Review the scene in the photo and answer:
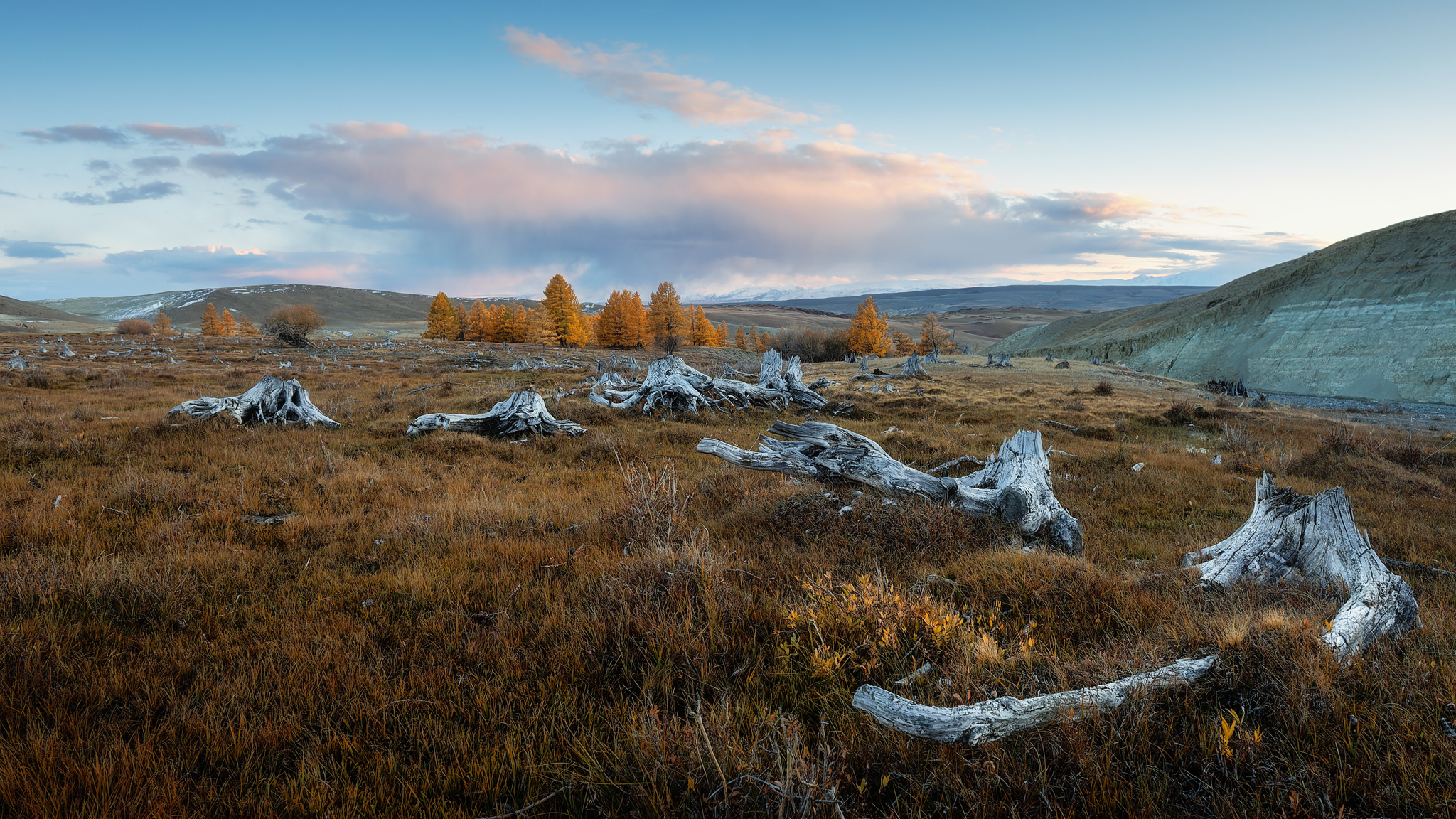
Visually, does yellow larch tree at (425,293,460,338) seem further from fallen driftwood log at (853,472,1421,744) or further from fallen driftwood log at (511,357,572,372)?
fallen driftwood log at (853,472,1421,744)

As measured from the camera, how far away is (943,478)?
6535 millimetres

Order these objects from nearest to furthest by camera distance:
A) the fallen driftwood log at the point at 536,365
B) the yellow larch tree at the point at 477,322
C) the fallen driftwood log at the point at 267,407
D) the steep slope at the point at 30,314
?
the fallen driftwood log at the point at 267,407 → the fallen driftwood log at the point at 536,365 → the yellow larch tree at the point at 477,322 → the steep slope at the point at 30,314

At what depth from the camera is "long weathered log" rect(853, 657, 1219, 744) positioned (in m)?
2.28

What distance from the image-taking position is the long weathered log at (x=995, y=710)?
228cm

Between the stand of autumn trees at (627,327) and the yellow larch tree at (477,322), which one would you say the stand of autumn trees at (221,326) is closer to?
the yellow larch tree at (477,322)

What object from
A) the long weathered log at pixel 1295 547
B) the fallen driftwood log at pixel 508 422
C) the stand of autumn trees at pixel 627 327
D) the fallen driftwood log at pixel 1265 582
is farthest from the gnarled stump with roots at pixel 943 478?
the stand of autumn trees at pixel 627 327

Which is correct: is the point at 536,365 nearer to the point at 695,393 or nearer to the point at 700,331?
the point at 695,393

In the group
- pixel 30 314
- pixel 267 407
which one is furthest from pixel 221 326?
pixel 267 407

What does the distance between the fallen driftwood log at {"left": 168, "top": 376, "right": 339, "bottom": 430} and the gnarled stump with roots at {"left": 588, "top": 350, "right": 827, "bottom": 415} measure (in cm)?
701

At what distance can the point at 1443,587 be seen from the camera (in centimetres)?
483

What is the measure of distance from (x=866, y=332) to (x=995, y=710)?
74084mm

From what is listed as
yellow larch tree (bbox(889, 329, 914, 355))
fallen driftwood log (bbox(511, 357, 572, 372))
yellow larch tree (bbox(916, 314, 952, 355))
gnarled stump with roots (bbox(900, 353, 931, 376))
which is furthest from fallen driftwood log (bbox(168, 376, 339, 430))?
yellow larch tree (bbox(889, 329, 914, 355))

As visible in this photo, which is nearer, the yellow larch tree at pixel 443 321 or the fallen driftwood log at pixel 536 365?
the fallen driftwood log at pixel 536 365

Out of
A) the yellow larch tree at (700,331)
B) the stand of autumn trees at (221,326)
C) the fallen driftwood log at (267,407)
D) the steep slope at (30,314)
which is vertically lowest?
the fallen driftwood log at (267,407)
